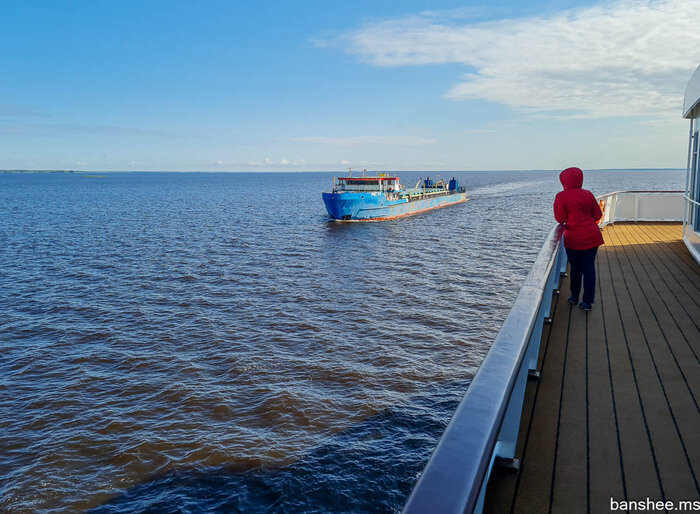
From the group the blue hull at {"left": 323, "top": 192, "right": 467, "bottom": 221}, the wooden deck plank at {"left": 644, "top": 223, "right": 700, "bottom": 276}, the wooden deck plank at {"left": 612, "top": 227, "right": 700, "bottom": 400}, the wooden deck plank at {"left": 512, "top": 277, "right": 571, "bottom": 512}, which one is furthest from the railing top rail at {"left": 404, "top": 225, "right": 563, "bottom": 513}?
the blue hull at {"left": 323, "top": 192, "right": 467, "bottom": 221}

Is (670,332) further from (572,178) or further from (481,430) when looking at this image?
(481,430)

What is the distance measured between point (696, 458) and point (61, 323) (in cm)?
1562

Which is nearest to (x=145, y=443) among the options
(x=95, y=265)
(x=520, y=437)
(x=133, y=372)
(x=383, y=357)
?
(x=133, y=372)

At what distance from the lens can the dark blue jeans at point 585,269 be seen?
578 cm

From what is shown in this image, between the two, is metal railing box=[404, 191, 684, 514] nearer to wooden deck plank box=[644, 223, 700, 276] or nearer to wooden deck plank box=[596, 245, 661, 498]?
wooden deck plank box=[596, 245, 661, 498]

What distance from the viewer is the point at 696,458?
2.91 metres

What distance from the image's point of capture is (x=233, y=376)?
35.5 feet

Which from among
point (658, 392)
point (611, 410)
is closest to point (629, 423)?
point (611, 410)

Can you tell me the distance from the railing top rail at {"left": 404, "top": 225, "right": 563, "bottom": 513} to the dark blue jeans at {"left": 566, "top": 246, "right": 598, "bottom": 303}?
3.72 m

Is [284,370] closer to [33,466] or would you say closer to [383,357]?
[383,357]

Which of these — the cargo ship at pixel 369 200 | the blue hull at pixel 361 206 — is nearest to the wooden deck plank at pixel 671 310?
the blue hull at pixel 361 206

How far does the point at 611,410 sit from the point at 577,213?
9.54 feet

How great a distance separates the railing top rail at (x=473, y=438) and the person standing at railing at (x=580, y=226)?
3719 mm

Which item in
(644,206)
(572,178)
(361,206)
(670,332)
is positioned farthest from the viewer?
(361,206)
